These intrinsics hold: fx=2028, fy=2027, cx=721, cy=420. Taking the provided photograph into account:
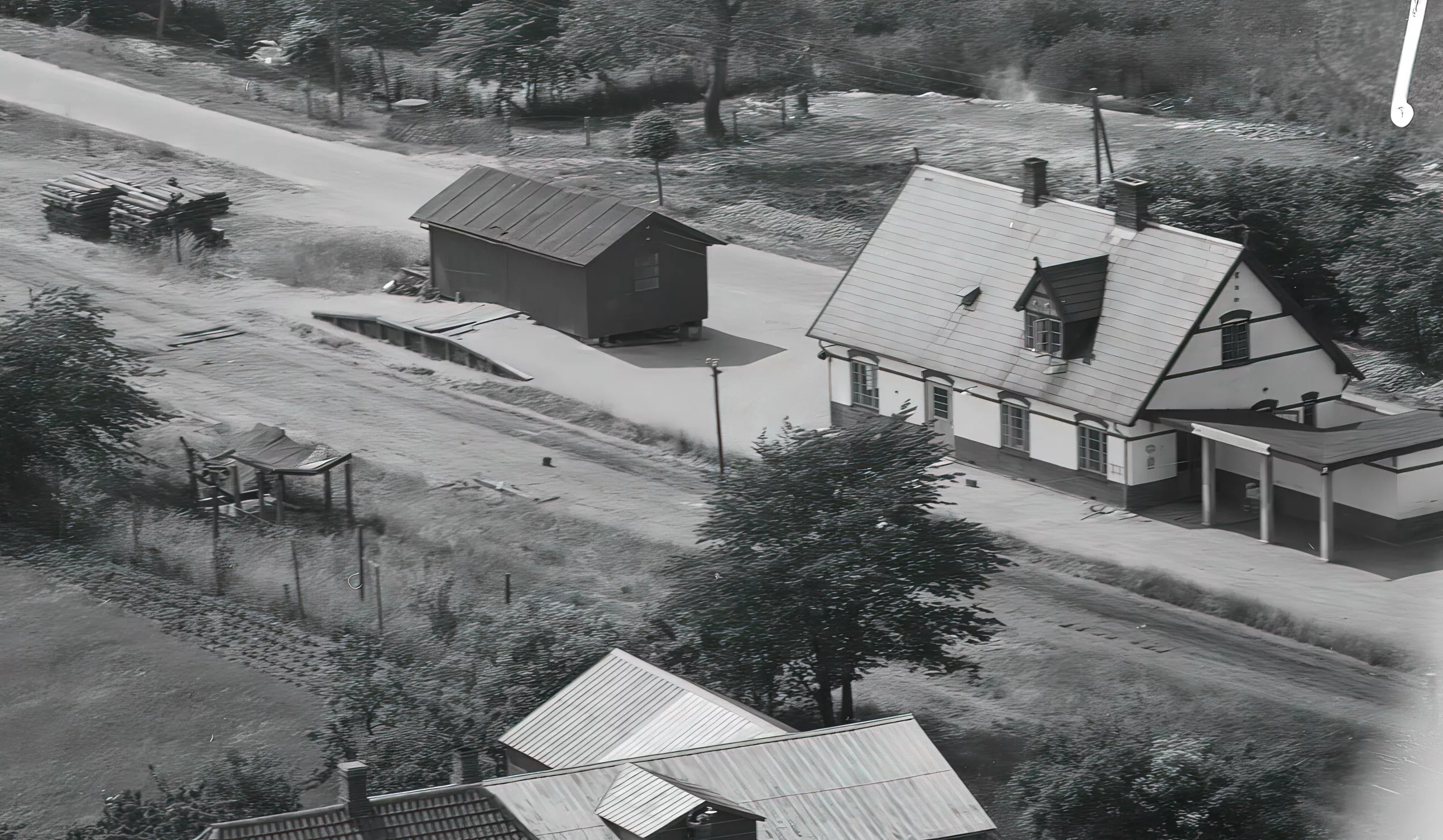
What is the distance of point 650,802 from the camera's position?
89.7 feet

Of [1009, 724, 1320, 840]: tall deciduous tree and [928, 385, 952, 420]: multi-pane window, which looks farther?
[928, 385, 952, 420]: multi-pane window

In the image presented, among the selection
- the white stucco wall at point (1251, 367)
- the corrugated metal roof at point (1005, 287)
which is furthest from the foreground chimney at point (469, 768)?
the white stucco wall at point (1251, 367)

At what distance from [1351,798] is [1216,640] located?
239 inches

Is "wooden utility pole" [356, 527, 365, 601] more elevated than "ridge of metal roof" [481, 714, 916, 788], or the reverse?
"ridge of metal roof" [481, 714, 916, 788]

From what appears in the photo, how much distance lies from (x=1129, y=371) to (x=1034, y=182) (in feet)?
19.5

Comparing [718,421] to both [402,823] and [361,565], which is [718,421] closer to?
[361,565]

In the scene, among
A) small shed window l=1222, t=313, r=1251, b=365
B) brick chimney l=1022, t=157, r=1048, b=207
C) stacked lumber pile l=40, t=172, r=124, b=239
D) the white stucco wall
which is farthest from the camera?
stacked lumber pile l=40, t=172, r=124, b=239

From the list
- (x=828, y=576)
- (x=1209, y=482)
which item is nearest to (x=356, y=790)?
(x=828, y=576)

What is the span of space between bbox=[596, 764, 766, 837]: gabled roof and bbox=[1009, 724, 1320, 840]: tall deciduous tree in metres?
6.51

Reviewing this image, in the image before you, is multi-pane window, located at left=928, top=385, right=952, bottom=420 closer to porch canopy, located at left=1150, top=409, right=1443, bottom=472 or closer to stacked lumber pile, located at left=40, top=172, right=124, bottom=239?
porch canopy, located at left=1150, top=409, right=1443, bottom=472

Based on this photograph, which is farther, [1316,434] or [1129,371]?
[1129,371]

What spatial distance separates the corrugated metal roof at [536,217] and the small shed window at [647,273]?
98 cm

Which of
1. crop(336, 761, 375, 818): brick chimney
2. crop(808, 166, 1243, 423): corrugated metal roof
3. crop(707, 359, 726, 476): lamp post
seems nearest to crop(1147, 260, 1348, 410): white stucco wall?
crop(808, 166, 1243, 423): corrugated metal roof

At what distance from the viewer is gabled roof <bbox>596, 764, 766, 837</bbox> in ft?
88.0
